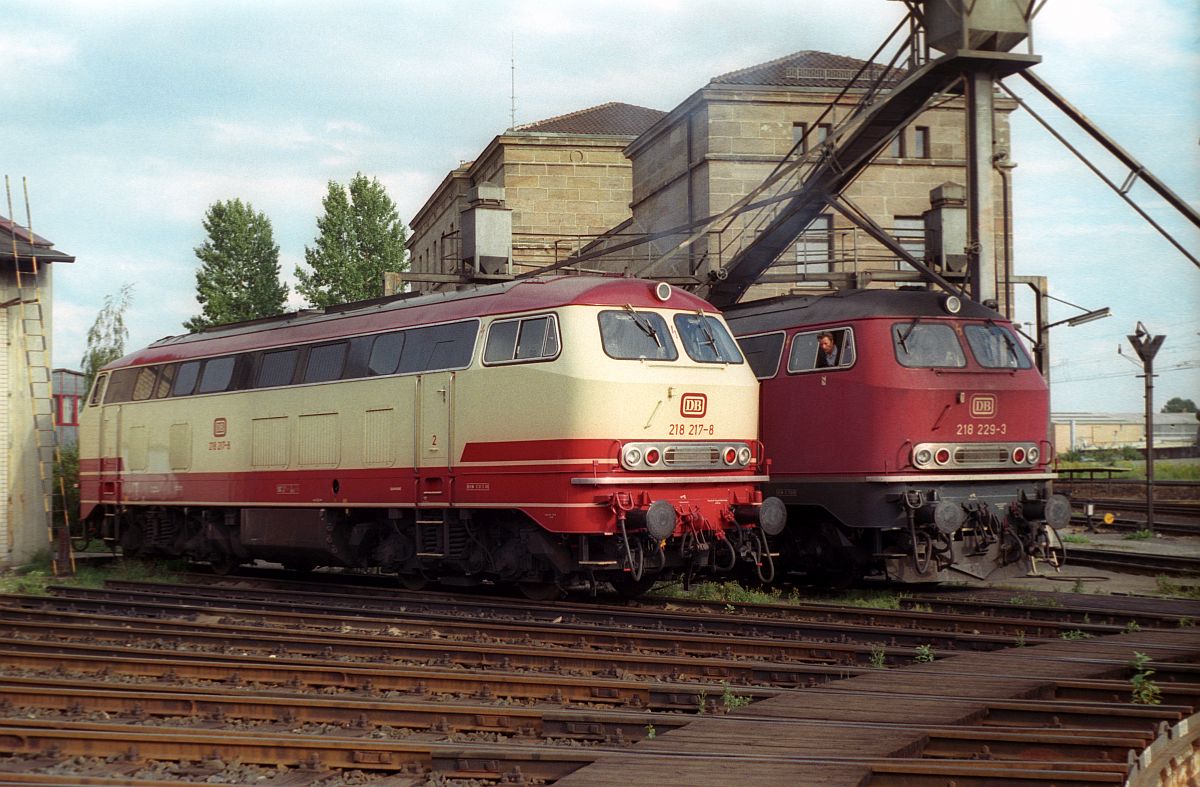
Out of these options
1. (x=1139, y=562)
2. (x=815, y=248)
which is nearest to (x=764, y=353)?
(x=1139, y=562)

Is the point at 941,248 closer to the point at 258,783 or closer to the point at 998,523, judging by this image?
the point at 998,523

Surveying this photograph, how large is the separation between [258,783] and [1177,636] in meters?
7.96

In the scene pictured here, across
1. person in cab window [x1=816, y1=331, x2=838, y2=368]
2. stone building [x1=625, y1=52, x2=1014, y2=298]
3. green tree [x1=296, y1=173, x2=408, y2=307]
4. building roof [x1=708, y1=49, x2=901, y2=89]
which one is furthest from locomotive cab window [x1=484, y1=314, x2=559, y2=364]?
green tree [x1=296, y1=173, x2=408, y2=307]

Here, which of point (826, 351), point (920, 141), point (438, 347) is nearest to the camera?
point (438, 347)

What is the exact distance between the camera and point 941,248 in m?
24.8

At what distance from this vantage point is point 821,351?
15.8 metres

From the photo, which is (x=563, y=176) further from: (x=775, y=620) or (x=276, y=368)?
(x=775, y=620)

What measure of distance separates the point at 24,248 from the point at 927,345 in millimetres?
16092

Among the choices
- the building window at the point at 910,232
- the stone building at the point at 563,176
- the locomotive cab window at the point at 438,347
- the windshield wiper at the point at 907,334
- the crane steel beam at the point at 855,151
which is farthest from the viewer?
the stone building at the point at 563,176

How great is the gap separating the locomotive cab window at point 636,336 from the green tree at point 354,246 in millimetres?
51624

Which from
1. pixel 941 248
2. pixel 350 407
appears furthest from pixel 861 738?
pixel 941 248


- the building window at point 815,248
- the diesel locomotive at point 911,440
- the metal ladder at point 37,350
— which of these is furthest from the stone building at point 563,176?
the diesel locomotive at point 911,440

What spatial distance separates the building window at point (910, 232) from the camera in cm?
3561

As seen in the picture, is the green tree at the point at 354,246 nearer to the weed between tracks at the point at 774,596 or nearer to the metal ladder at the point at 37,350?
the metal ladder at the point at 37,350
